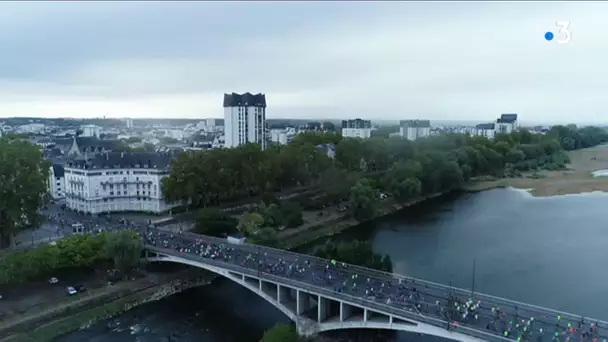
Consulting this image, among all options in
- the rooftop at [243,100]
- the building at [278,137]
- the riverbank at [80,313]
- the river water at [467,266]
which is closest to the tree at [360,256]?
the river water at [467,266]

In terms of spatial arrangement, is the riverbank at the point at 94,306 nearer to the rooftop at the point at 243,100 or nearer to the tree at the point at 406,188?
the tree at the point at 406,188

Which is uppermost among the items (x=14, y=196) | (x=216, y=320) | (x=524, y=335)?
(x=14, y=196)

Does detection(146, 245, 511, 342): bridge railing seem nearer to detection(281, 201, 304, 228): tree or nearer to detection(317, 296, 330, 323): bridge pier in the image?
detection(317, 296, 330, 323): bridge pier

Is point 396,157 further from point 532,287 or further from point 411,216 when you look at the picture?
point 532,287

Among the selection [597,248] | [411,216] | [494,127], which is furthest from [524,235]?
[494,127]

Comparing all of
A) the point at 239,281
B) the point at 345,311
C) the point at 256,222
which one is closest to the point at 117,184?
the point at 256,222

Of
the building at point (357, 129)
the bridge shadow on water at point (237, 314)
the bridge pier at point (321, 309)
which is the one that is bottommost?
the bridge shadow on water at point (237, 314)
